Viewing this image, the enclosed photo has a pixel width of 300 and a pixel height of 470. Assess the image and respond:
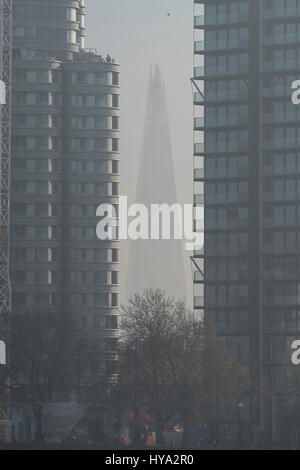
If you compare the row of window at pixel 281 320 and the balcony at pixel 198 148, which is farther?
the balcony at pixel 198 148

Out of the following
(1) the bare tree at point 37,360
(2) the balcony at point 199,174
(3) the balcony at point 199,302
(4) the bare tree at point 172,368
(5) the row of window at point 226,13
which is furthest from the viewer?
(2) the balcony at point 199,174

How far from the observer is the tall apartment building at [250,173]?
180 m

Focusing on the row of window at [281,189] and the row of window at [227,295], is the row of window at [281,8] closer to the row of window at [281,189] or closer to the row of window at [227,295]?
the row of window at [281,189]

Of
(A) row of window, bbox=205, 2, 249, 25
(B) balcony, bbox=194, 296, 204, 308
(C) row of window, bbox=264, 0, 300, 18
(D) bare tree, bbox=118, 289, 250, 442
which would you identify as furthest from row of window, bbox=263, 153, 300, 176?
(D) bare tree, bbox=118, 289, 250, 442

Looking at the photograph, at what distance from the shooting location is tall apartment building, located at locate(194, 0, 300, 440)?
17988 cm

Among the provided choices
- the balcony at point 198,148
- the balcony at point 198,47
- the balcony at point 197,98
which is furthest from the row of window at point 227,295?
the balcony at point 198,47

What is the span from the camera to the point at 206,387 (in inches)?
6024

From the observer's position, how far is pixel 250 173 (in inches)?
7210

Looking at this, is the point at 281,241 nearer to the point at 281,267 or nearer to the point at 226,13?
the point at 281,267

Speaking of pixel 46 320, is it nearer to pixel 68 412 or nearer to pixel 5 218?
pixel 68 412

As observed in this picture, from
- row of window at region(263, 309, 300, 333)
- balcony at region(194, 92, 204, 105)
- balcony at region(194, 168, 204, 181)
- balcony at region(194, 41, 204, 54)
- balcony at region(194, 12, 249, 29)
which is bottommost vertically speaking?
row of window at region(263, 309, 300, 333)

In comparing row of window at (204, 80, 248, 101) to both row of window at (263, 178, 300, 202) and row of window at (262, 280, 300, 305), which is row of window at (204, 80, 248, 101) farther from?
row of window at (262, 280, 300, 305)
